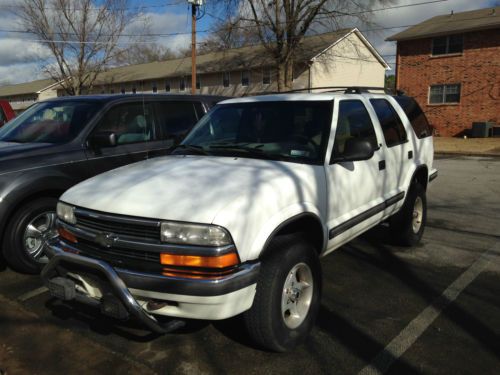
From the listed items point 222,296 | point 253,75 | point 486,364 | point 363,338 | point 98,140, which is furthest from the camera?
point 253,75

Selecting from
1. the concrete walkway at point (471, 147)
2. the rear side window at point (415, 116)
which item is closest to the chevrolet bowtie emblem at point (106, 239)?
the rear side window at point (415, 116)

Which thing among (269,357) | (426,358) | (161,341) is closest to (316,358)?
(269,357)

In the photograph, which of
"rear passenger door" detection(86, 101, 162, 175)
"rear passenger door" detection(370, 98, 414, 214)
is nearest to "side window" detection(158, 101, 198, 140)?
"rear passenger door" detection(86, 101, 162, 175)

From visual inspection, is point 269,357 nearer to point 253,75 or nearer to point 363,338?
point 363,338

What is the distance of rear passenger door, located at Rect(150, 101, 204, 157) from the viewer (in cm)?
586

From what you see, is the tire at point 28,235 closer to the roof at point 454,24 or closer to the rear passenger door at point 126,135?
the rear passenger door at point 126,135

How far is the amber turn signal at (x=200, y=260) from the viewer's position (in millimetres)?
2650

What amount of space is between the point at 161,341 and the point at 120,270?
90cm

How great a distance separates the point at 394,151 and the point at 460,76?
71.7 feet

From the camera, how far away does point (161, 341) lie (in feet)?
11.2

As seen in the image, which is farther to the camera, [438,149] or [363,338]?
[438,149]

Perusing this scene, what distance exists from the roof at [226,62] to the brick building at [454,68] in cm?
499

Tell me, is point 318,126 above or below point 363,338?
above

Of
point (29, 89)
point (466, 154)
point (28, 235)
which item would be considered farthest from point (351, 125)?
point (29, 89)
